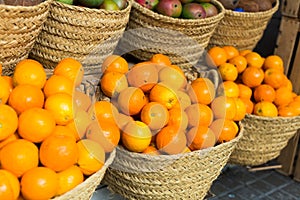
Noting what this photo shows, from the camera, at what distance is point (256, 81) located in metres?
2.03

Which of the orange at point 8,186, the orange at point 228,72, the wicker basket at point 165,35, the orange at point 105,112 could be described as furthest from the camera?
the orange at point 228,72

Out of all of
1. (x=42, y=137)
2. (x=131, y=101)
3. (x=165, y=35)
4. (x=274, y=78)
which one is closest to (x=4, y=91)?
(x=42, y=137)

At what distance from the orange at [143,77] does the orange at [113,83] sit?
0.03 meters

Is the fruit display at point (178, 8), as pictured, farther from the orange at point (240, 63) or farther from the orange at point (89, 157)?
the orange at point (89, 157)

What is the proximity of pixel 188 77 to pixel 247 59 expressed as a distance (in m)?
0.45

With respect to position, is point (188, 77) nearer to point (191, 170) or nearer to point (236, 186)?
point (191, 170)

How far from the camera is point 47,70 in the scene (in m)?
1.57

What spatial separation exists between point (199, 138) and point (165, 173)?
0.53 feet

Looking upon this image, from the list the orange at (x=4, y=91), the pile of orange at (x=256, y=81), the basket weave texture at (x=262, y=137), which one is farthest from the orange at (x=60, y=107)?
the basket weave texture at (x=262, y=137)

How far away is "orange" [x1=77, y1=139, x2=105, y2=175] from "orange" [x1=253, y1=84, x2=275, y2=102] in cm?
101

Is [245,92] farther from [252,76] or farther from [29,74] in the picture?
[29,74]

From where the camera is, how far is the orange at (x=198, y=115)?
153 centimetres

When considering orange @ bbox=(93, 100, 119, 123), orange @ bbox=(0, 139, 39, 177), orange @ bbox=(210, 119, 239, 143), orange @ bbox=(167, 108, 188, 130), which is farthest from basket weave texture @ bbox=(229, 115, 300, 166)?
orange @ bbox=(0, 139, 39, 177)

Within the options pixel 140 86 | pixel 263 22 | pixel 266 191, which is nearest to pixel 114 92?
pixel 140 86
